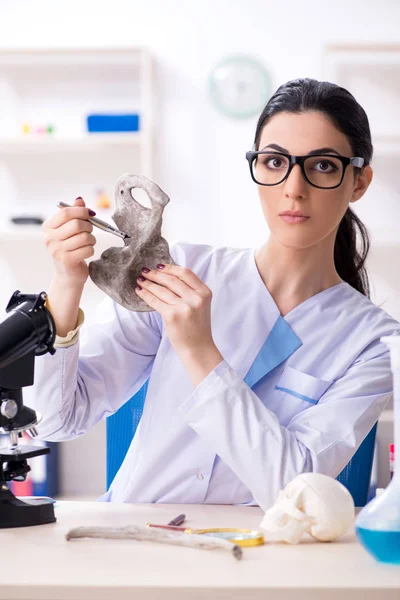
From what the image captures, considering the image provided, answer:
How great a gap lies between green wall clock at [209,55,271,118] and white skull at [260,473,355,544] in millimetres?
3203

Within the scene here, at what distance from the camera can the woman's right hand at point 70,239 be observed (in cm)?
141

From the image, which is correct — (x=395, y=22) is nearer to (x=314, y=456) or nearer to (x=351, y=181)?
(x=351, y=181)

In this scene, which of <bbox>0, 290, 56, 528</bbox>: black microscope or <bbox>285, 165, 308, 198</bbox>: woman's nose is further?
<bbox>285, 165, 308, 198</bbox>: woman's nose

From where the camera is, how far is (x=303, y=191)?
159 centimetres

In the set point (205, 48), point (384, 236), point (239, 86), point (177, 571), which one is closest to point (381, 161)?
point (384, 236)

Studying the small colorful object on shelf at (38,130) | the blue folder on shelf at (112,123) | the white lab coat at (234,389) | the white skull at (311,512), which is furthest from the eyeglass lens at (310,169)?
the small colorful object on shelf at (38,130)

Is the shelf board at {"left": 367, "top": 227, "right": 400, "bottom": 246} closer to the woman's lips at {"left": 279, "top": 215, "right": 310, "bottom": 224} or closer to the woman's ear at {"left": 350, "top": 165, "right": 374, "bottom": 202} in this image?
the woman's ear at {"left": 350, "top": 165, "right": 374, "bottom": 202}

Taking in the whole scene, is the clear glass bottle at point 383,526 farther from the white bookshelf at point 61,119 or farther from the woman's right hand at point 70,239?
the white bookshelf at point 61,119

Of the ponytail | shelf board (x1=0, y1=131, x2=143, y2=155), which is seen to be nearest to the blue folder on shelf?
shelf board (x1=0, y1=131, x2=143, y2=155)

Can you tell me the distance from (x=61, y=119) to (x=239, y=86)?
36.6 inches

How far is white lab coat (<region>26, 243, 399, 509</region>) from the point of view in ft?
4.53

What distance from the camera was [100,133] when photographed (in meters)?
4.03

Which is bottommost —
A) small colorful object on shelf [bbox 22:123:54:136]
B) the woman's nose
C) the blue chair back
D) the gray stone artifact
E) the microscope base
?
the blue chair back

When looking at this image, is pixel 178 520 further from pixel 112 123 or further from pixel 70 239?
pixel 112 123
